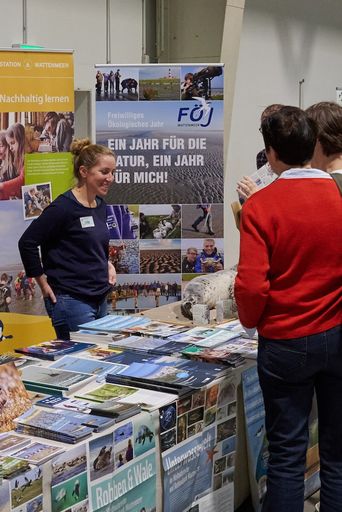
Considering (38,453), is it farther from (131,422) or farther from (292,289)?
(292,289)

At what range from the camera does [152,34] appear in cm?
667

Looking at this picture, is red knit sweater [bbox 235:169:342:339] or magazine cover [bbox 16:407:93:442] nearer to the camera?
magazine cover [bbox 16:407:93:442]

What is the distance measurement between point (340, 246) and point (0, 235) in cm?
271

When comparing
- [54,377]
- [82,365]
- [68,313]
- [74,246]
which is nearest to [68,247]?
[74,246]

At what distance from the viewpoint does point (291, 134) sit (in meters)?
1.90

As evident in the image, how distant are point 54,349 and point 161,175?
230cm

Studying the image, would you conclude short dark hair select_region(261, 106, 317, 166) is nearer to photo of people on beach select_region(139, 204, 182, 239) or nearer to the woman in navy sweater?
the woman in navy sweater

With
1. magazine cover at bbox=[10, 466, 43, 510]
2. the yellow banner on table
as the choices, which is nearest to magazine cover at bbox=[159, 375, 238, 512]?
magazine cover at bbox=[10, 466, 43, 510]

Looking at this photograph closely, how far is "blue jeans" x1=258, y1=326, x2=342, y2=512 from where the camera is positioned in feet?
6.22

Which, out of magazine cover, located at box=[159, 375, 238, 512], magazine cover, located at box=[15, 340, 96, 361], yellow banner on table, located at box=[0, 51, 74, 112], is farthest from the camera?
yellow banner on table, located at box=[0, 51, 74, 112]

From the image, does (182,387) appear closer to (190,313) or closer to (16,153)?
(190,313)

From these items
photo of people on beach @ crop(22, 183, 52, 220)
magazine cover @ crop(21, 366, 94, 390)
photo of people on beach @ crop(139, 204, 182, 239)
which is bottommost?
magazine cover @ crop(21, 366, 94, 390)

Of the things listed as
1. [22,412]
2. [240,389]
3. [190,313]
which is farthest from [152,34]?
[22,412]

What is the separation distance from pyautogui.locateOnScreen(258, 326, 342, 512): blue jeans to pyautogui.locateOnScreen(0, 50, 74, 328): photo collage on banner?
2.52 meters
